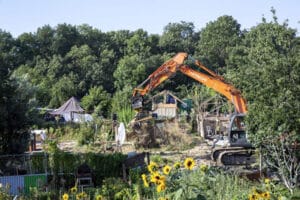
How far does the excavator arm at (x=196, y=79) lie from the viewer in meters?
18.7

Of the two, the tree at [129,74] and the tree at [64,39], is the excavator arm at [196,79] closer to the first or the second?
the tree at [129,74]

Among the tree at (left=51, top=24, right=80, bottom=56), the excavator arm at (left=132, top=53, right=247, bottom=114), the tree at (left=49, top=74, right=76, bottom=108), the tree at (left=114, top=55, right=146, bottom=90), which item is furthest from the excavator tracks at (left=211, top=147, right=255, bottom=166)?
the tree at (left=51, top=24, right=80, bottom=56)

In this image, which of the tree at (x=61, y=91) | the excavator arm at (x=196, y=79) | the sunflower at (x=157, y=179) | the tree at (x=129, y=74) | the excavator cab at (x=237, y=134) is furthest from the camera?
the tree at (x=129, y=74)

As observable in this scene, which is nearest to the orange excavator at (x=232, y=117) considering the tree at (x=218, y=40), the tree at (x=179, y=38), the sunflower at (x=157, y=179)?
the sunflower at (x=157, y=179)

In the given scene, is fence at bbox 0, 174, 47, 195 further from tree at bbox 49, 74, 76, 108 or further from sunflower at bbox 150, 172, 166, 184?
tree at bbox 49, 74, 76, 108

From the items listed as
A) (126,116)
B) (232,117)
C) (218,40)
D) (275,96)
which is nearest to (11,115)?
(232,117)

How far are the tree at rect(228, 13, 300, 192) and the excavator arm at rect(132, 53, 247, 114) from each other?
6.38 m

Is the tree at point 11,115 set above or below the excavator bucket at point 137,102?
below

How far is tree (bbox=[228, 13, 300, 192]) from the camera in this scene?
1036 centimetres

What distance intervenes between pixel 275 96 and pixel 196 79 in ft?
33.2

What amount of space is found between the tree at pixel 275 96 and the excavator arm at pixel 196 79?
6380 millimetres

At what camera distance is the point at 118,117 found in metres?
26.5

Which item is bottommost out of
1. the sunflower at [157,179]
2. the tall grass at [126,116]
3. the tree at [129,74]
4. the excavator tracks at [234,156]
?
the excavator tracks at [234,156]

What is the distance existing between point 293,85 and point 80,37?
43.6m
